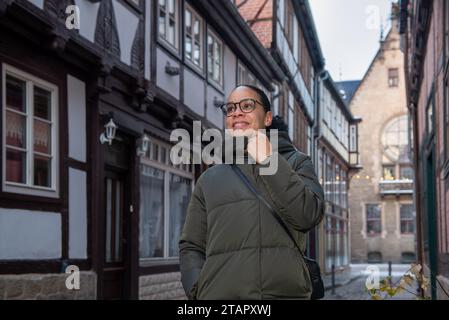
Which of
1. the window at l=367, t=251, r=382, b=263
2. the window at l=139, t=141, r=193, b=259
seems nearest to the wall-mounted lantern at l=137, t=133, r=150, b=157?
the window at l=139, t=141, r=193, b=259

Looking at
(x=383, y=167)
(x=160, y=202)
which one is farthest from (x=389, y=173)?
(x=160, y=202)

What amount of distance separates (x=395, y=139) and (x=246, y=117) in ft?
159

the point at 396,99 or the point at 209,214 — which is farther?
the point at 396,99

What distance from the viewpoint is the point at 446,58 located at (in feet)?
26.6

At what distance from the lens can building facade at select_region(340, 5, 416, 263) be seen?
48094 millimetres

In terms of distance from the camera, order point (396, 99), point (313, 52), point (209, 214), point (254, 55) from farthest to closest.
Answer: point (396, 99)
point (313, 52)
point (254, 55)
point (209, 214)

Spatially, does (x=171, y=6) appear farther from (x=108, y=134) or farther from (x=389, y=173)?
(x=389, y=173)

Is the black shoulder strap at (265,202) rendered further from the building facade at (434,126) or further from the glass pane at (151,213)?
the glass pane at (151,213)

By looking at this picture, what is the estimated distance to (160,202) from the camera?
12.4 meters

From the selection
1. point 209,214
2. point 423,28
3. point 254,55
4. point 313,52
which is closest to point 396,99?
point 313,52

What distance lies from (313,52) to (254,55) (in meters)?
13.6

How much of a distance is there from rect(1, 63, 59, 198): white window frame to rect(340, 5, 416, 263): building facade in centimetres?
4137

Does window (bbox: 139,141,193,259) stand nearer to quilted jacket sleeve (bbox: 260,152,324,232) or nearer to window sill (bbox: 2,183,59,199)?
window sill (bbox: 2,183,59,199)
